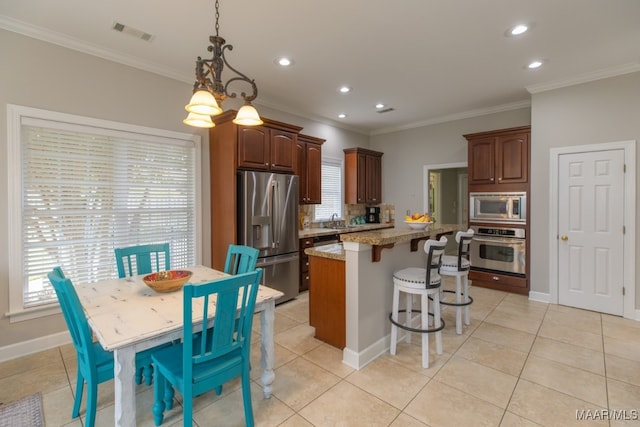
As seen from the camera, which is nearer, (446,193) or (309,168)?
(309,168)

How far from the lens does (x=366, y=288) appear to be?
104 inches

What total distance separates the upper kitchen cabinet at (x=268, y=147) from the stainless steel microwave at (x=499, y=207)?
3.03 m

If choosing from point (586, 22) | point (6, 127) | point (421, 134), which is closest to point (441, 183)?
point (421, 134)

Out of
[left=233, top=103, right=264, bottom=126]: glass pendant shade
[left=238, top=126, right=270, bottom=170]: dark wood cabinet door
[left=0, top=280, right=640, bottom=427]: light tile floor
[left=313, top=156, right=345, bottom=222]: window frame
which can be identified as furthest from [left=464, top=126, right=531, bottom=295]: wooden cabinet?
[left=233, top=103, right=264, bottom=126]: glass pendant shade

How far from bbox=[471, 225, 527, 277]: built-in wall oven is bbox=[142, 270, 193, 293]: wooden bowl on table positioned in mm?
4419

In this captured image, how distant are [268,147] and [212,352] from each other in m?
2.89

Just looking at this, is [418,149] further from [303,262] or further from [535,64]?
[303,262]

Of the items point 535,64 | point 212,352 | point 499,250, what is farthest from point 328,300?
point 535,64

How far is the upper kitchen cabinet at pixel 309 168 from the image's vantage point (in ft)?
16.4

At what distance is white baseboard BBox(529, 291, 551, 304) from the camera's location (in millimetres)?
4191

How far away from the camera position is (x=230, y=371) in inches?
71.2

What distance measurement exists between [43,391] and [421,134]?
6.38 metres

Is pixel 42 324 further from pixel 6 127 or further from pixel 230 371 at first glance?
pixel 230 371

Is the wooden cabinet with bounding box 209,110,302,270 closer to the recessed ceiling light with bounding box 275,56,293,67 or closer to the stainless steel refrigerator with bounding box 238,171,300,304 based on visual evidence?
the stainless steel refrigerator with bounding box 238,171,300,304
